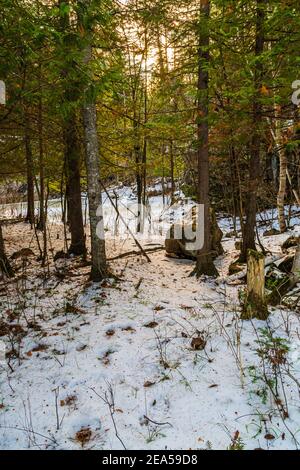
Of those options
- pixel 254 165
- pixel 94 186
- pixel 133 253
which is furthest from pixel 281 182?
pixel 94 186

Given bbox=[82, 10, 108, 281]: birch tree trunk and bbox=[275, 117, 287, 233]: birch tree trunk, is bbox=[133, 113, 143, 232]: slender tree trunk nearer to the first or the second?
bbox=[82, 10, 108, 281]: birch tree trunk

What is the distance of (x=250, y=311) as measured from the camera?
530 cm

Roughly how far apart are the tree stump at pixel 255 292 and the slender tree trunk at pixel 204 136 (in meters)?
3.29

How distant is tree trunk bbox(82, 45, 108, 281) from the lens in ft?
A: 22.4

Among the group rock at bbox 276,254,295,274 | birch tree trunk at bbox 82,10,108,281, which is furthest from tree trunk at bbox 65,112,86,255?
rock at bbox 276,254,295,274

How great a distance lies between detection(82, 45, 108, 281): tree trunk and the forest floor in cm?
85

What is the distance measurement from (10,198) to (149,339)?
2205 cm

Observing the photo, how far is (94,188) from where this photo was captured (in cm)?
703

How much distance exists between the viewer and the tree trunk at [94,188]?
22.4 ft

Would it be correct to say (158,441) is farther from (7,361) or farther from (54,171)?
(54,171)

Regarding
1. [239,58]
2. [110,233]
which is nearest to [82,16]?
[239,58]

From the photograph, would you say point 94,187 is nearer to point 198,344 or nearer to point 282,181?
point 198,344

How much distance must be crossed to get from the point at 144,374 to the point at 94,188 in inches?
164

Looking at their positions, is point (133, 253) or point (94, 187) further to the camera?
point (133, 253)
